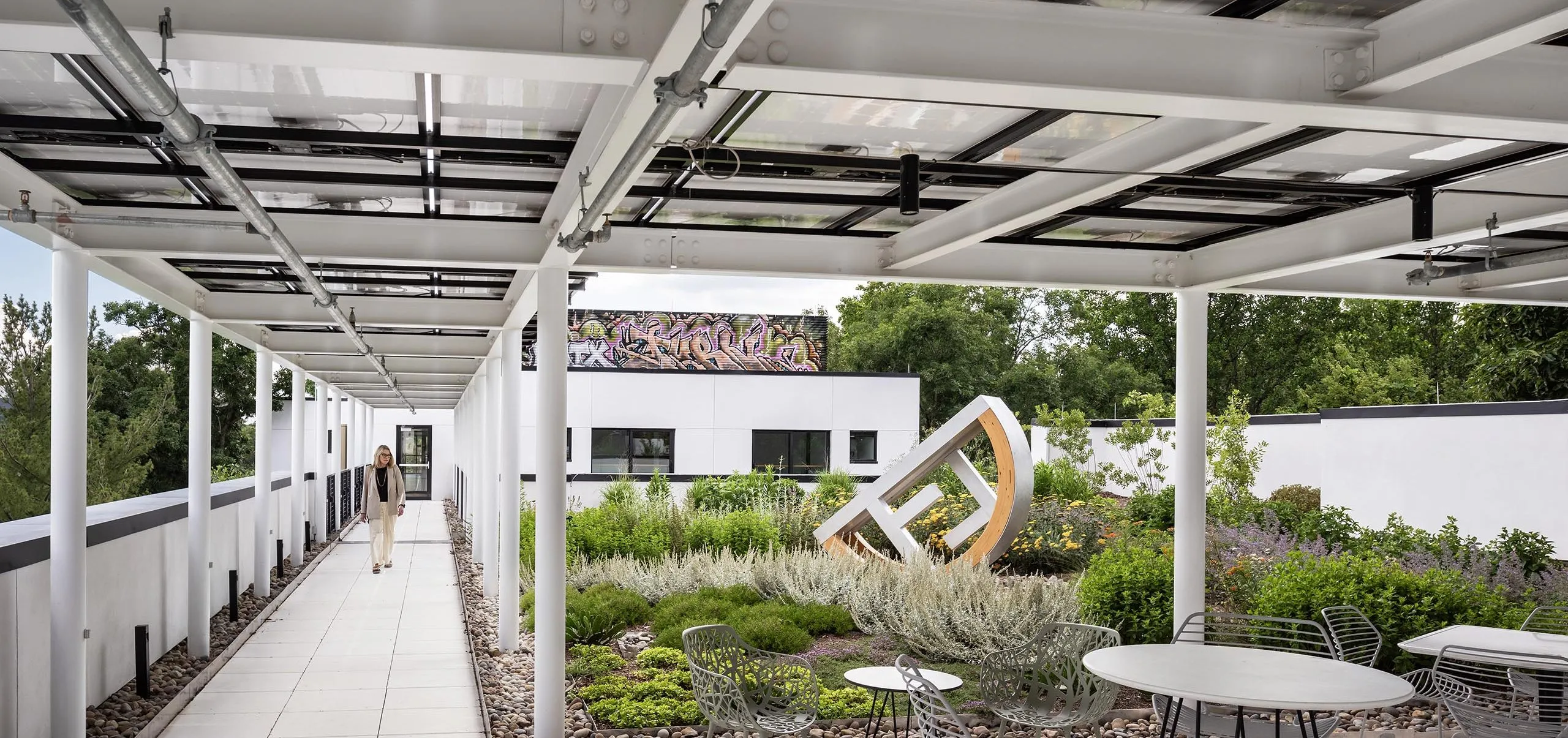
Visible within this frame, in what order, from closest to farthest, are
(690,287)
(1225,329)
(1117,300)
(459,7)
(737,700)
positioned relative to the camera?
(459,7)
(737,700)
(1225,329)
(1117,300)
(690,287)

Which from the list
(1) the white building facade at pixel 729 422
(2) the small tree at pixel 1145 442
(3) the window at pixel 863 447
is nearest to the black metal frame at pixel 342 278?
(1) the white building facade at pixel 729 422

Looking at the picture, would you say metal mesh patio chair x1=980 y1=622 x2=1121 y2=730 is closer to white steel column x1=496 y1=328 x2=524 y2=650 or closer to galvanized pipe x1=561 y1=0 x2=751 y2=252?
galvanized pipe x1=561 y1=0 x2=751 y2=252

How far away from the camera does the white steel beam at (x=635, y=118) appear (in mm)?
3195

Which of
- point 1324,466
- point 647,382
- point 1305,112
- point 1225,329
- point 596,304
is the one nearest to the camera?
point 1305,112

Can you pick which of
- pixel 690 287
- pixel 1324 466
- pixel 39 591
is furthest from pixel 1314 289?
pixel 690 287

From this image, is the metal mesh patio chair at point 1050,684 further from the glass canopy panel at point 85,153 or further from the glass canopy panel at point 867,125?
the glass canopy panel at point 85,153

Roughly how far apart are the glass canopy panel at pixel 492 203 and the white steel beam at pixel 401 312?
4.04 meters

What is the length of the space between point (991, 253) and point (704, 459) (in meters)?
17.6

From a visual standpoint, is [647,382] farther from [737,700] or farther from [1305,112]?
[1305,112]

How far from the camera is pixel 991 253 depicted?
8.37 meters

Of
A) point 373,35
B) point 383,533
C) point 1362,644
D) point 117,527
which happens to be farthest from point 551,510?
point 383,533

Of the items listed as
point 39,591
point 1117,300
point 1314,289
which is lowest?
Answer: point 39,591

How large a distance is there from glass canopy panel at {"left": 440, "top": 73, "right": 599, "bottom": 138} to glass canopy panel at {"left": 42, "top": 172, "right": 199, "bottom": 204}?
6.75 ft

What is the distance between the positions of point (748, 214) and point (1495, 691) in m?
5.57
